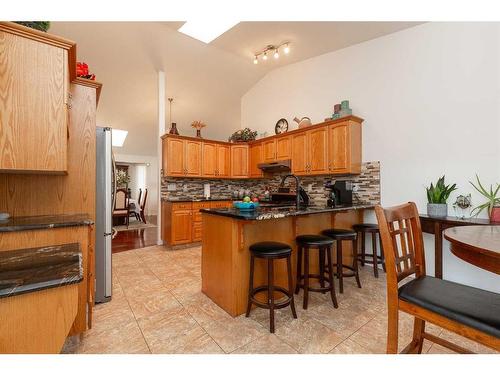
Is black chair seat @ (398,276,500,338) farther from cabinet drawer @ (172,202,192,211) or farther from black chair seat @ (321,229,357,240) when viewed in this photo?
cabinet drawer @ (172,202,192,211)

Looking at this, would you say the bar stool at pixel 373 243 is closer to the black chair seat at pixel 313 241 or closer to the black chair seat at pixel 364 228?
the black chair seat at pixel 364 228

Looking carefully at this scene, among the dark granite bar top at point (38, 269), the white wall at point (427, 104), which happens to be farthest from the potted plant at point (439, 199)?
the dark granite bar top at point (38, 269)

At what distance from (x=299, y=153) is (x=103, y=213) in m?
3.10

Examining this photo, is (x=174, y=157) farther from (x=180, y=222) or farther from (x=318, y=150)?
(x=318, y=150)

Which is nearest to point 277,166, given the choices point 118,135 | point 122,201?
point 118,135

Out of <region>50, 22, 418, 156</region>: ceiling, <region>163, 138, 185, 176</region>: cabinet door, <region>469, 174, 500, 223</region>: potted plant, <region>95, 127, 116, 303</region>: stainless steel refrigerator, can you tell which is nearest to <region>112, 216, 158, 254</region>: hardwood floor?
<region>163, 138, 185, 176</region>: cabinet door

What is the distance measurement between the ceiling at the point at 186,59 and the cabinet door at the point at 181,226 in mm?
2785

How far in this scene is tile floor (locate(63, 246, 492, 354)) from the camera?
1.66 metres

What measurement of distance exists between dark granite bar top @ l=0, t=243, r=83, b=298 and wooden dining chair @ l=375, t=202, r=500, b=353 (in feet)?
4.99

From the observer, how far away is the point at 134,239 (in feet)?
17.2

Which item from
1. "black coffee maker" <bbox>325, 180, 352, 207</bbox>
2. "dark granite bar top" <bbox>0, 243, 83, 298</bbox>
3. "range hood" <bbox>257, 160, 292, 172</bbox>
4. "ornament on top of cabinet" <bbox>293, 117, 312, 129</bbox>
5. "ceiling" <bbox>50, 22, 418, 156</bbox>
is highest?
"ceiling" <bbox>50, 22, 418, 156</bbox>

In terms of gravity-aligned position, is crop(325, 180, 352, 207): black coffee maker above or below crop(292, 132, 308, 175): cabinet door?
below
